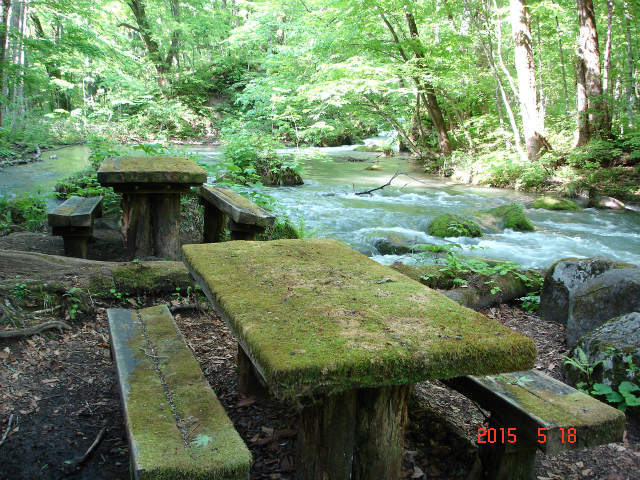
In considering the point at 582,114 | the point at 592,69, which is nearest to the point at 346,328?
the point at 582,114

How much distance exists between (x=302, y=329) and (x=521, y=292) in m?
4.11

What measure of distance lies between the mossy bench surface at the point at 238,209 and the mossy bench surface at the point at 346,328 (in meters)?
1.55

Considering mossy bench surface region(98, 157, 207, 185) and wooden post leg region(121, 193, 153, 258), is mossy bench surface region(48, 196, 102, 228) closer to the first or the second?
wooden post leg region(121, 193, 153, 258)

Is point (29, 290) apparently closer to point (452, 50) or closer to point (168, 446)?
point (168, 446)

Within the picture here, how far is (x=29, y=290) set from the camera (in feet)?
11.6

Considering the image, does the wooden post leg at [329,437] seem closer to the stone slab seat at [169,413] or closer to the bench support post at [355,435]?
the bench support post at [355,435]

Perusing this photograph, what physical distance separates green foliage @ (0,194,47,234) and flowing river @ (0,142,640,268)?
233cm

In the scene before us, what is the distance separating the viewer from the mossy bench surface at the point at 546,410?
6.50 feet

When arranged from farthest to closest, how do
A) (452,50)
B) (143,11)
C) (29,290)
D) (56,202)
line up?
(143,11) < (452,50) < (56,202) < (29,290)

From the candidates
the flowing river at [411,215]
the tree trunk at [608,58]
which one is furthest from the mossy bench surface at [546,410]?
the tree trunk at [608,58]

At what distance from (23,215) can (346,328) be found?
19.9 ft

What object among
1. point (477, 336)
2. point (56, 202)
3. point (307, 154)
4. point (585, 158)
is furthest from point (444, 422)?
point (585, 158)

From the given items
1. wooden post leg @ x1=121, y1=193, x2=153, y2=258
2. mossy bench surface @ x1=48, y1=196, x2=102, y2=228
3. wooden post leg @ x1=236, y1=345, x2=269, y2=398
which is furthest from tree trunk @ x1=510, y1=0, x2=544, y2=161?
wooden post leg @ x1=236, y1=345, x2=269, y2=398

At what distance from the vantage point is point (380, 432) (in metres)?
1.92
